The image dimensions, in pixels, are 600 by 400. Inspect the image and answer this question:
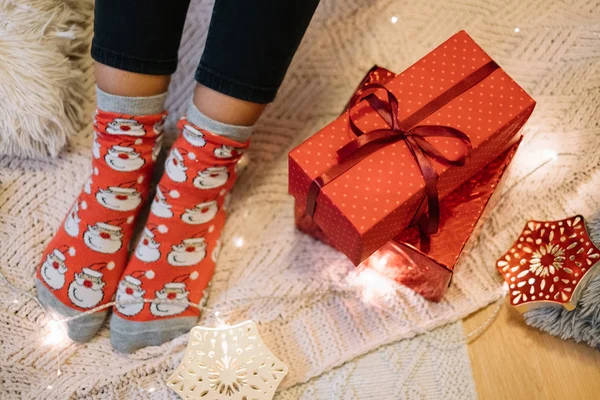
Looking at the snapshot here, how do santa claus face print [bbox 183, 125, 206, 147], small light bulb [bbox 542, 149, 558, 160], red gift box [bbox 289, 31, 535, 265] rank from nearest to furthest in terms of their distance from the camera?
red gift box [bbox 289, 31, 535, 265] → santa claus face print [bbox 183, 125, 206, 147] → small light bulb [bbox 542, 149, 558, 160]

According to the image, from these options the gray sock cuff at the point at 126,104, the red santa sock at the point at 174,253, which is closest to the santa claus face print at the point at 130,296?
the red santa sock at the point at 174,253

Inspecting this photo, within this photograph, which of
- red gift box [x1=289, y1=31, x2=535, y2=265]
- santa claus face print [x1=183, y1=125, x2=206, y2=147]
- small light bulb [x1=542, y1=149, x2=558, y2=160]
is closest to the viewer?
red gift box [x1=289, y1=31, x2=535, y2=265]

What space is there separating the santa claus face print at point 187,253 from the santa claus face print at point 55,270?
0.44ft

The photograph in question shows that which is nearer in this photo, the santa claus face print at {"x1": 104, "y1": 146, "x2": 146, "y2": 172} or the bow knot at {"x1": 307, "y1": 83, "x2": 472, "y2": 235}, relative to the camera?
the bow knot at {"x1": 307, "y1": 83, "x2": 472, "y2": 235}

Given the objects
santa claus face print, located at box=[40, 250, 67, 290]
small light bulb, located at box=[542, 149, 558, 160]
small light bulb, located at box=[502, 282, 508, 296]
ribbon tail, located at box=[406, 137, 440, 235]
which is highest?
ribbon tail, located at box=[406, 137, 440, 235]

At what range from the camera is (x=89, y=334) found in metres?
0.78

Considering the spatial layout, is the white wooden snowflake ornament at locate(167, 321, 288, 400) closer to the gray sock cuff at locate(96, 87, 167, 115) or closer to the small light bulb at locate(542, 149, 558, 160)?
the gray sock cuff at locate(96, 87, 167, 115)

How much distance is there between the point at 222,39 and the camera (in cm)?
68

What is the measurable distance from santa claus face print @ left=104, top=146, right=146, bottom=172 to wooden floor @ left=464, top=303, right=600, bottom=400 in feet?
1.56

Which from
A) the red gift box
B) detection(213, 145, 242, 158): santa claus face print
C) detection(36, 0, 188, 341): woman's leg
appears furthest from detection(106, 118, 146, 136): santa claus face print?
the red gift box

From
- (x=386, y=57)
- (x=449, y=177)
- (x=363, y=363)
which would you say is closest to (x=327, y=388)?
(x=363, y=363)

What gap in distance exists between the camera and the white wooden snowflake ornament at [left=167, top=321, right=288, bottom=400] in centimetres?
73

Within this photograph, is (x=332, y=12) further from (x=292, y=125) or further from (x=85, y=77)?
(x=85, y=77)

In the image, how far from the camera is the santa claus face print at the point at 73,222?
79cm
